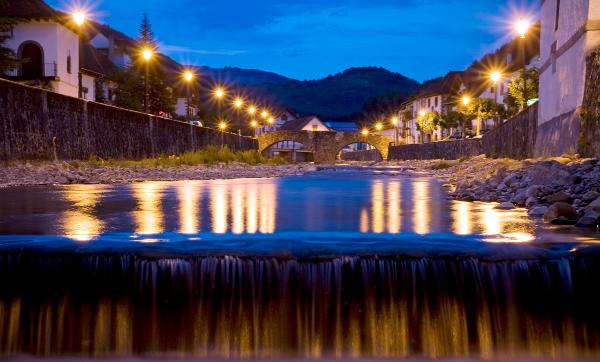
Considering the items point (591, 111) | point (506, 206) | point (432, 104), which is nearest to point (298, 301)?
point (506, 206)

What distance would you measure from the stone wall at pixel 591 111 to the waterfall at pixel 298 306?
765 cm

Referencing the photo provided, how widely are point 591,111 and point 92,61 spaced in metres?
46.4

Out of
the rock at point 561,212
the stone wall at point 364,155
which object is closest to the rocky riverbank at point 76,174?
the rock at point 561,212

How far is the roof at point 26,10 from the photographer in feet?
120

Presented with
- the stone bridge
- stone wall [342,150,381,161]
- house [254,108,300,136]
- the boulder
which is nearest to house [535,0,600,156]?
the boulder

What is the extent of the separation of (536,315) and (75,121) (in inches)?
738

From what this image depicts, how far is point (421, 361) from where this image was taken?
14.9ft

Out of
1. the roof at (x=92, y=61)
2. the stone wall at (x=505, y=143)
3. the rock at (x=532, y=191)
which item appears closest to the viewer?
the rock at (x=532, y=191)

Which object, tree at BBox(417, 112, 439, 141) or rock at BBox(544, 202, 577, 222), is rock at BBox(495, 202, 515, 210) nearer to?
rock at BBox(544, 202, 577, 222)

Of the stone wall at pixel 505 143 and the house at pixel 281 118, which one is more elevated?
the house at pixel 281 118

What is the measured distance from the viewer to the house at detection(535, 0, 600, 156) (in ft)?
45.4

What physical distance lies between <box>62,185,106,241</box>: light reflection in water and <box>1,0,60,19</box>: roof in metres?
30.8

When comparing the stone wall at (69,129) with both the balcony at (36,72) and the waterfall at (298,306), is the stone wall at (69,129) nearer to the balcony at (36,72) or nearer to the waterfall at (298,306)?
the balcony at (36,72)

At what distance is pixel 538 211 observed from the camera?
24.9ft
